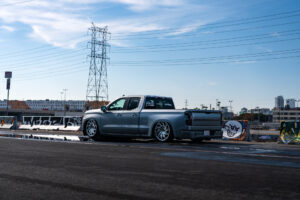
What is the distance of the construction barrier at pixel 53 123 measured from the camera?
89.2ft

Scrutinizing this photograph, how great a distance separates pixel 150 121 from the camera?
547 inches

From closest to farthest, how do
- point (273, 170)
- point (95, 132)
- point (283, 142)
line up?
point (273, 170), point (95, 132), point (283, 142)

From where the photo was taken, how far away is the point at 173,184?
5.05m

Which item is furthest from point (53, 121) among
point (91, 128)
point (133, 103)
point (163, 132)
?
point (163, 132)

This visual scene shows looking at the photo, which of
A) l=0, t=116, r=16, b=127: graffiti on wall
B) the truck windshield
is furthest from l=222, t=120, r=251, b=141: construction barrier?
l=0, t=116, r=16, b=127: graffiti on wall

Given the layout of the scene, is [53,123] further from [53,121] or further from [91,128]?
[91,128]

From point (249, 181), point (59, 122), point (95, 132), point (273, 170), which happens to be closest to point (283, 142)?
point (95, 132)

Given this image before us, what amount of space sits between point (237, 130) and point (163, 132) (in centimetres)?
656

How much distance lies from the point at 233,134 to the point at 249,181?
550 inches

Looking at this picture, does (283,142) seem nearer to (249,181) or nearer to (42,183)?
(249,181)

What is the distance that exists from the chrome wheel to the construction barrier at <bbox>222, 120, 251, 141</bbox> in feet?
22.6

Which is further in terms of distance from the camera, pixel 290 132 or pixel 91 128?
pixel 290 132

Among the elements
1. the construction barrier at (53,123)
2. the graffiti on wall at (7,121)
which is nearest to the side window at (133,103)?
the construction barrier at (53,123)

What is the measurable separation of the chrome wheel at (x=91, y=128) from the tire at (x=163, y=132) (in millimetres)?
2928
